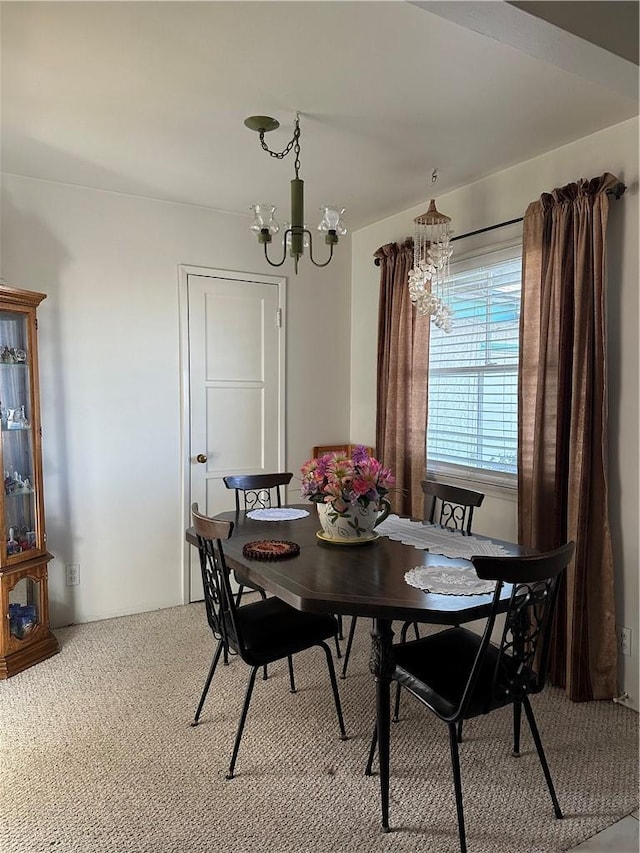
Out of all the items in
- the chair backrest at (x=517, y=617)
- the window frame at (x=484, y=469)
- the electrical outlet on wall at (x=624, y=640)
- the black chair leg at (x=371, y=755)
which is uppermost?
the window frame at (x=484, y=469)

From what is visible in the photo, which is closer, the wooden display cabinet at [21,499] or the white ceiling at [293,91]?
the white ceiling at [293,91]

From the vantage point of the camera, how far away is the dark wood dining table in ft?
6.02

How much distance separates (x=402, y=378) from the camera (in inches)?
150

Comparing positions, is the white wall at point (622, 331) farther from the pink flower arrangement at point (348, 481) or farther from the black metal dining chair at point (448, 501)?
the pink flower arrangement at point (348, 481)

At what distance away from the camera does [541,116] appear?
254cm

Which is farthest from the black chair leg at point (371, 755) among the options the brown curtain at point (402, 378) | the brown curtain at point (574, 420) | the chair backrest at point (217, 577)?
the brown curtain at point (402, 378)

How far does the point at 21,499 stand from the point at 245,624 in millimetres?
1518

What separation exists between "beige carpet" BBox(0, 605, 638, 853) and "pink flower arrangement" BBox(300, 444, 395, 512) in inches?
39.1

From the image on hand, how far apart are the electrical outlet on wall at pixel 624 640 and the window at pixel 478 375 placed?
915 millimetres

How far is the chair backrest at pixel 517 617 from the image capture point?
171 cm

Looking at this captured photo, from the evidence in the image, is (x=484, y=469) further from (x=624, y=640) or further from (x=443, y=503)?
(x=624, y=640)

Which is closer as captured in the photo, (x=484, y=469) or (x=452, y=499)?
(x=452, y=499)

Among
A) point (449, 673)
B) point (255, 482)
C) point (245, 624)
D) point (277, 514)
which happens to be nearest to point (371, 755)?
point (449, 673)

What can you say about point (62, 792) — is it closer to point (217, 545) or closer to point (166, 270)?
point (217, 545)
